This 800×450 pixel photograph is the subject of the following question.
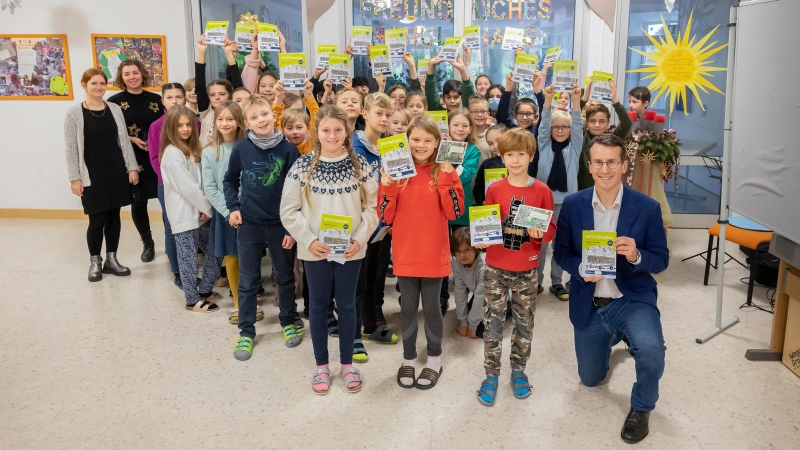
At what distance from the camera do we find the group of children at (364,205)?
268 centimetres

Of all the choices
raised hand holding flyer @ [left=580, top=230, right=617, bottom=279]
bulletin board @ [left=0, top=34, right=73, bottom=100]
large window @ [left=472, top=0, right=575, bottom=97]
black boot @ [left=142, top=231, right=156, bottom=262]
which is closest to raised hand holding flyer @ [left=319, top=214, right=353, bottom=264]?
raised hand holding flyer @ [left=580, top=230, right=617, bottom=279]

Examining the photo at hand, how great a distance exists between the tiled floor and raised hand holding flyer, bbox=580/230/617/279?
26.1 inches

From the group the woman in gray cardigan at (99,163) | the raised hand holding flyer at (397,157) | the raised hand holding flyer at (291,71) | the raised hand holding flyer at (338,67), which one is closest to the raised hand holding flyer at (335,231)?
the raised hand holding flyer at (397,157)

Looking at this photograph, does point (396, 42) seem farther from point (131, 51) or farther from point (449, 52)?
point (131, 51)

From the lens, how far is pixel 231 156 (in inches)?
123

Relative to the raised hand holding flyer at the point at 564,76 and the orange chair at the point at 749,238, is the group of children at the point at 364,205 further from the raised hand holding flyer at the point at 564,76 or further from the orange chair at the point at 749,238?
the orange chair at the point at 749,238

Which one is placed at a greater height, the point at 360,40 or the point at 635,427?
the point at 360,40

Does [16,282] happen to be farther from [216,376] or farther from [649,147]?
[649,147]

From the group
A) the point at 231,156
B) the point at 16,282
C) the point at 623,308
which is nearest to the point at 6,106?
the point at 16,282

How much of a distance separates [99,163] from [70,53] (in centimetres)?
225

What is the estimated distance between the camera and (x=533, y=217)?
97.7 inches

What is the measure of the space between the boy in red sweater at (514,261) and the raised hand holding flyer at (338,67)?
1885 millimetres

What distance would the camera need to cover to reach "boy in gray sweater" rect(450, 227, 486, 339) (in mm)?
3352

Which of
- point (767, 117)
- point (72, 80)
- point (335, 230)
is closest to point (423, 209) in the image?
point (335, 230)
